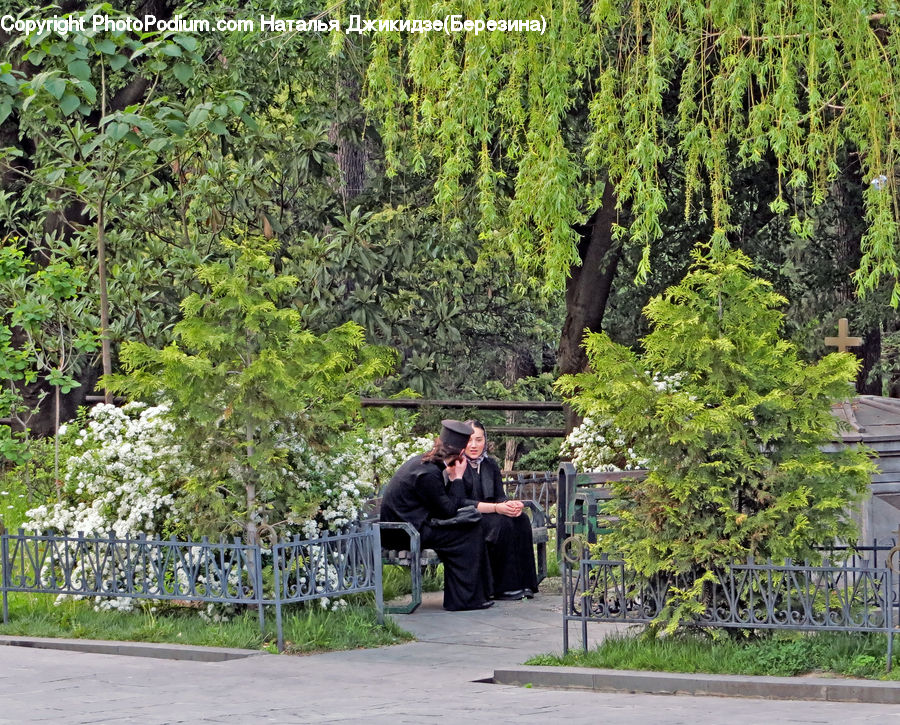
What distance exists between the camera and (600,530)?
12.1m

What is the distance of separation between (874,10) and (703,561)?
447 centimetres

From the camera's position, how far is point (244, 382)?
10156 mm

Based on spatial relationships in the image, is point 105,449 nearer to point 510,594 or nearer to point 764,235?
point 510,594

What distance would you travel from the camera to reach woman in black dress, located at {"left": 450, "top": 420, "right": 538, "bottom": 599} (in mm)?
12148

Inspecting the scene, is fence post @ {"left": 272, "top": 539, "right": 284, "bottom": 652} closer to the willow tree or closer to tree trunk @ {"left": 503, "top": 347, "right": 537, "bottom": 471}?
the willow tree

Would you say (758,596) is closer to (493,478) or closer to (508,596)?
(508,596)

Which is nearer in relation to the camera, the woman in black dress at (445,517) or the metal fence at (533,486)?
the woman in black dress at (445,517)

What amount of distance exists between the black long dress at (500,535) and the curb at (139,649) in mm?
2948

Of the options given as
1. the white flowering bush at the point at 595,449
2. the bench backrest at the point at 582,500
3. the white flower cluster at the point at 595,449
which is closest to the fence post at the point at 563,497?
the bench backrest at the point at 582,500

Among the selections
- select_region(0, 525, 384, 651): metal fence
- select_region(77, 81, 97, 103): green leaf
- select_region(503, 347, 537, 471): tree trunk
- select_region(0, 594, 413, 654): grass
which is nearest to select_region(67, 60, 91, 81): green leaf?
select_region(77, 81, 97, 103): green leaf

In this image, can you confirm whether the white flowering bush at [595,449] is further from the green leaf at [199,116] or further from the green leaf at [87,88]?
the green leaf at [87,88]

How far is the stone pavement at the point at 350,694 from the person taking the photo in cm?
751

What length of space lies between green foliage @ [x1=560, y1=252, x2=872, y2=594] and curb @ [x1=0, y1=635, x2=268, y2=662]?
239 centimetres

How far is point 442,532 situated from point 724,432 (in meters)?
3.67
